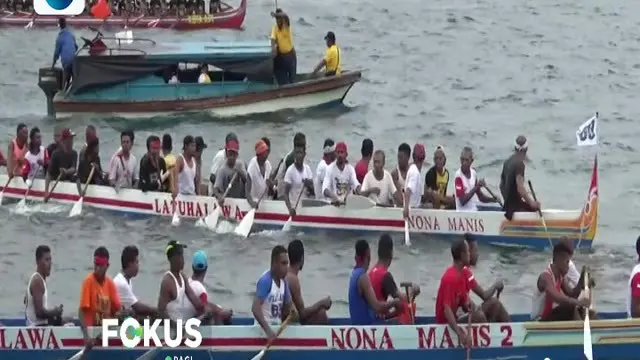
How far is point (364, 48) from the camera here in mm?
51844

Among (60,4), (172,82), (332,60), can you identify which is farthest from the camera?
(60,4)

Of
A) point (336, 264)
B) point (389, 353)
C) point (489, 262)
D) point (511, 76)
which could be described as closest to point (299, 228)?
point (336, 264)

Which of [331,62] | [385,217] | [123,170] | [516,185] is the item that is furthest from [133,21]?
[516,185]

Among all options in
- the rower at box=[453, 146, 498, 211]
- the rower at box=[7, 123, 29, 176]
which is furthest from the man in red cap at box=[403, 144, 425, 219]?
the rower at box=[7, 123, 29, 176]

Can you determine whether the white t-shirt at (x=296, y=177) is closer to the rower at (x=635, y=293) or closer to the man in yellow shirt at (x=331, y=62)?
the rower at (x=635, y=293)

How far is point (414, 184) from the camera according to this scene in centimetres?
2458

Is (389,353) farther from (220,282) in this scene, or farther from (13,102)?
(13,102)

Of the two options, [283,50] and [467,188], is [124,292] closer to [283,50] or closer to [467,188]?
[467,188]

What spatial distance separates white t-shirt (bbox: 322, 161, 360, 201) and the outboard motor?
13.0m

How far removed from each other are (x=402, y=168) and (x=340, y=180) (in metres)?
1.05

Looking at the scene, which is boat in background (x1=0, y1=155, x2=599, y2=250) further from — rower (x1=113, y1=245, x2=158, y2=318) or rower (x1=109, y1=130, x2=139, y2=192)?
rower (x1=113, y1=245, x2=158, y2=318)

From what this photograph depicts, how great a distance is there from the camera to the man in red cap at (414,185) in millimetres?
24484

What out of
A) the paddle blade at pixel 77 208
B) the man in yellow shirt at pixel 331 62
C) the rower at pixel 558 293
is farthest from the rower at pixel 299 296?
the man in yellow shirt at pixel 331 62

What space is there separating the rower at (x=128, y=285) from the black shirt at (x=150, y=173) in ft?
26.6
